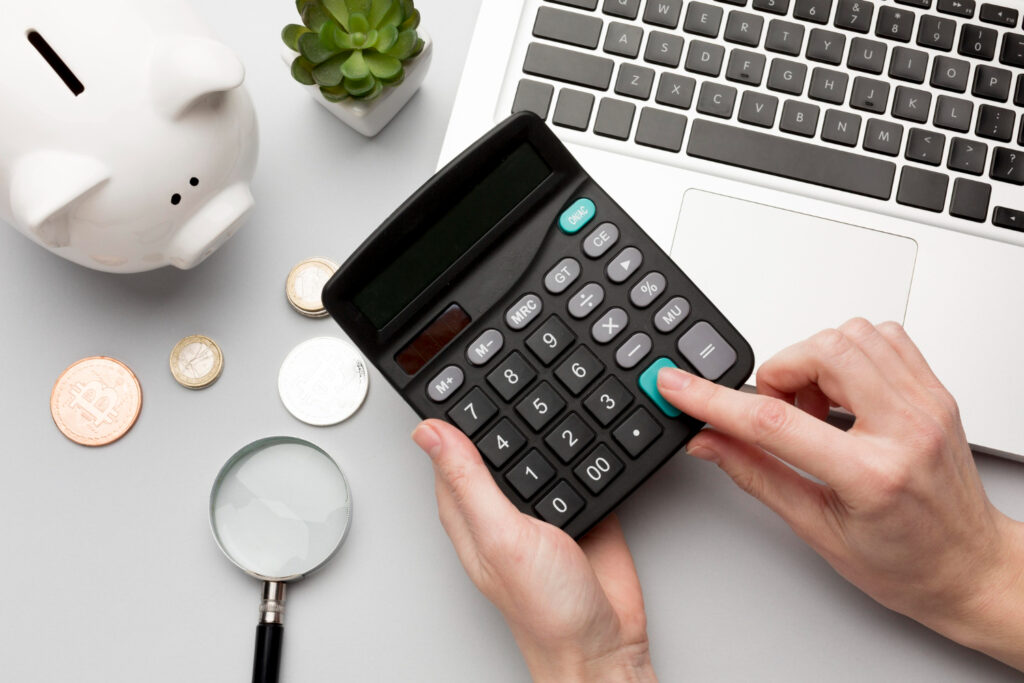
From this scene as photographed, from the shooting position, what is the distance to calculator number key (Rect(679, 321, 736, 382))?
493 millimetres

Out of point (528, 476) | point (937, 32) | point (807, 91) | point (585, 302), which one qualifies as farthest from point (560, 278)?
point (937, 32)

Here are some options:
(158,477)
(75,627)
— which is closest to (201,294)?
(158,477)

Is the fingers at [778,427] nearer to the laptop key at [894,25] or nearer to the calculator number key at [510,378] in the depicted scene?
the calculator number key at [510,378]

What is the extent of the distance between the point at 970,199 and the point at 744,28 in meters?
0.19

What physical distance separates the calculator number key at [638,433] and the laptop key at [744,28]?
0.27 meters

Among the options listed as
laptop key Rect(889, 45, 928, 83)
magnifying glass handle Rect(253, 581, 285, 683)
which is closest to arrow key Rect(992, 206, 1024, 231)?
laptop key Rect(889, 45, 928, 83)

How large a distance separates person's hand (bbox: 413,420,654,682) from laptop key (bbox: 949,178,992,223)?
0.35 meters

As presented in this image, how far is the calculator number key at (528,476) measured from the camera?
1.62 ft

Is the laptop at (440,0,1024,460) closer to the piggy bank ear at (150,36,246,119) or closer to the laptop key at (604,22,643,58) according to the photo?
the laptop key at (604,22,643,58)

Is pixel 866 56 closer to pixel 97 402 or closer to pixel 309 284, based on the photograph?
pixel 309 284

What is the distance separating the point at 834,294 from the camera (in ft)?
1.83

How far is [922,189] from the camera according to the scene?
0.55m

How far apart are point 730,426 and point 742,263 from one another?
142 millimetres

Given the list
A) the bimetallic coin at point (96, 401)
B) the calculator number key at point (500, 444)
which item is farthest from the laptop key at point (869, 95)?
the bimetallic coin at point (96, 401)
